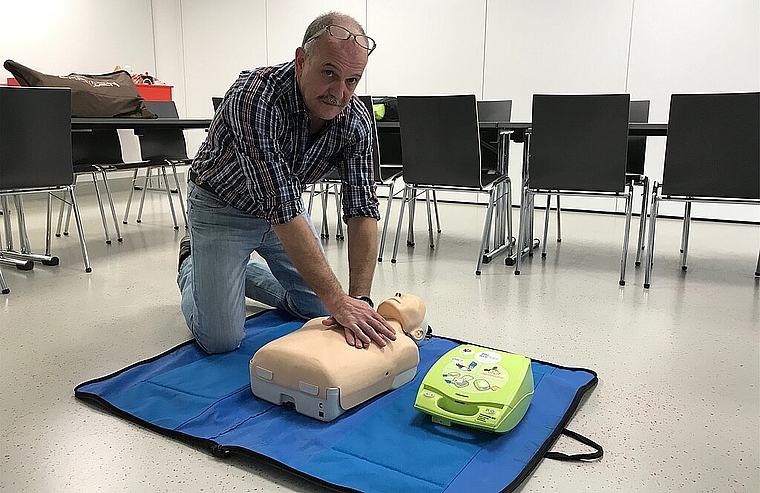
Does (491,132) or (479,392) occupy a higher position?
(491,132)

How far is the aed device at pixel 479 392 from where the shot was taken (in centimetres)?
149

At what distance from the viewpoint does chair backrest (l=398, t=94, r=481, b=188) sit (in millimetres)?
3203

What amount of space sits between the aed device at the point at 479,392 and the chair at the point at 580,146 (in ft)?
5.29

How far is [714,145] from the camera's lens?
287 cm

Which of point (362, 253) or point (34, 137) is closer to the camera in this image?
point (362, 253)

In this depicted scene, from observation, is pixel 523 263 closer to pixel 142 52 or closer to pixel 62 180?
pixel 62 180

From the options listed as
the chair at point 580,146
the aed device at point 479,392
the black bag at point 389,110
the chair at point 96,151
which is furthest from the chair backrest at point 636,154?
the chair at point 96,151

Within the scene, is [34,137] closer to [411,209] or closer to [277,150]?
[277,150]

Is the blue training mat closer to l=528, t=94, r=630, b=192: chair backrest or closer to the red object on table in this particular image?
l=528, t=94, r=630, b=192: chair backrest

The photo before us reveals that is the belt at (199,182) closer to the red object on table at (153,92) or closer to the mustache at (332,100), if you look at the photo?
the mustache at (332,100)

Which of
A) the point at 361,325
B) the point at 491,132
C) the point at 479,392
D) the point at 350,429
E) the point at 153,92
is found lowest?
the point at 350,429

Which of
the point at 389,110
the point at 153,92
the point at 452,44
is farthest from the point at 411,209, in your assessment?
the point at 153,92

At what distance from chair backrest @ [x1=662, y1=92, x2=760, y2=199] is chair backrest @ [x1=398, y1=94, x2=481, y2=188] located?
0.92 metres

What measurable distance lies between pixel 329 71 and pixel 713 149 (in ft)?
6.87
